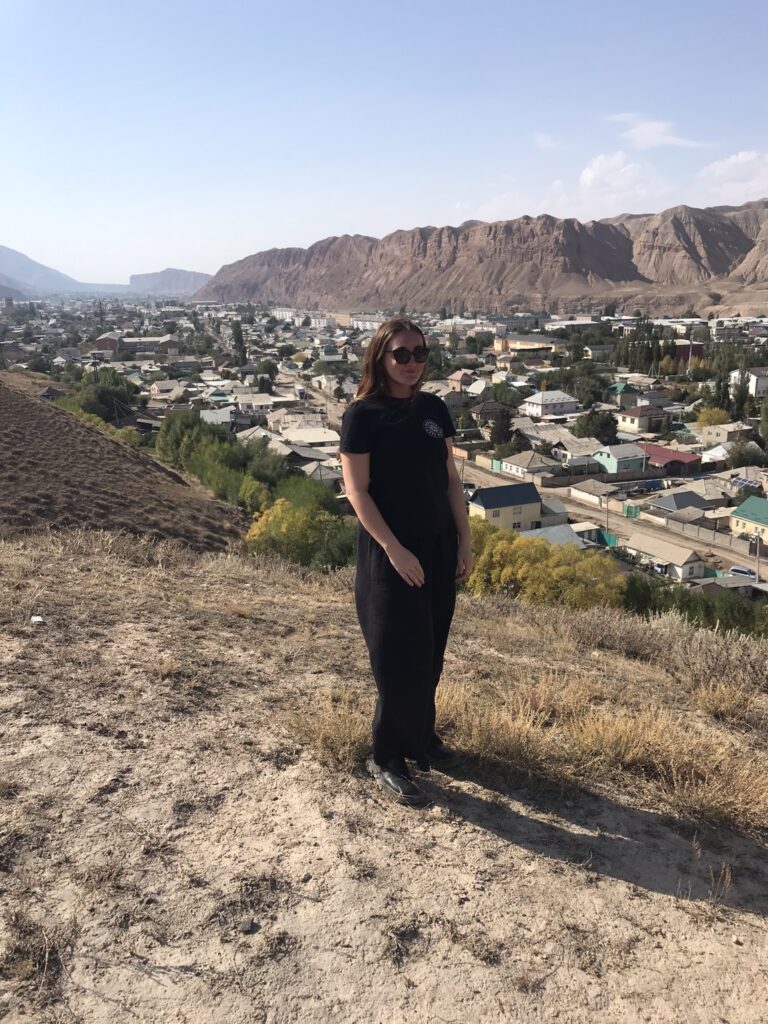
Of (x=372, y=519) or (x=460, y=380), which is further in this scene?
(x=460, y=380)

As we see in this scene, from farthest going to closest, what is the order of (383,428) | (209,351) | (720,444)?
(209,351) → (720,444) → (383,428)

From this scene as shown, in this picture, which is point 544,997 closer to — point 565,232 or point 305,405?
point 305,405

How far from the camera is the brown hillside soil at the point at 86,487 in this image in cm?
1227

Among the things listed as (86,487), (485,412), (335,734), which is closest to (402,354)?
(335,734)

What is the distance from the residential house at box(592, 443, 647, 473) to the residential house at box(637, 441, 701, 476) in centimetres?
52

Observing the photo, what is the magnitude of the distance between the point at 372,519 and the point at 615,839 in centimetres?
122

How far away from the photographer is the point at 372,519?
1983mm

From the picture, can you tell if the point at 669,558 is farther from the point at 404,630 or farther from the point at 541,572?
the point at 404,630

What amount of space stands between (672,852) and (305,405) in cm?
4037

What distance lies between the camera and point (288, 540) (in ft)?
49.9

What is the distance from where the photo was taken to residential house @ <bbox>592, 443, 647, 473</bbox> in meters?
28.3

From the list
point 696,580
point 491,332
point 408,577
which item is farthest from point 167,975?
point 491,332

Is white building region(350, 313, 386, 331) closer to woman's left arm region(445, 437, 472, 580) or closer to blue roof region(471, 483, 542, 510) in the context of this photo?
blue roof region(471, 483, 542, 510)

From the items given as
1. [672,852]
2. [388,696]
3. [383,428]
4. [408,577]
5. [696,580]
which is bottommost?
[696,580]
